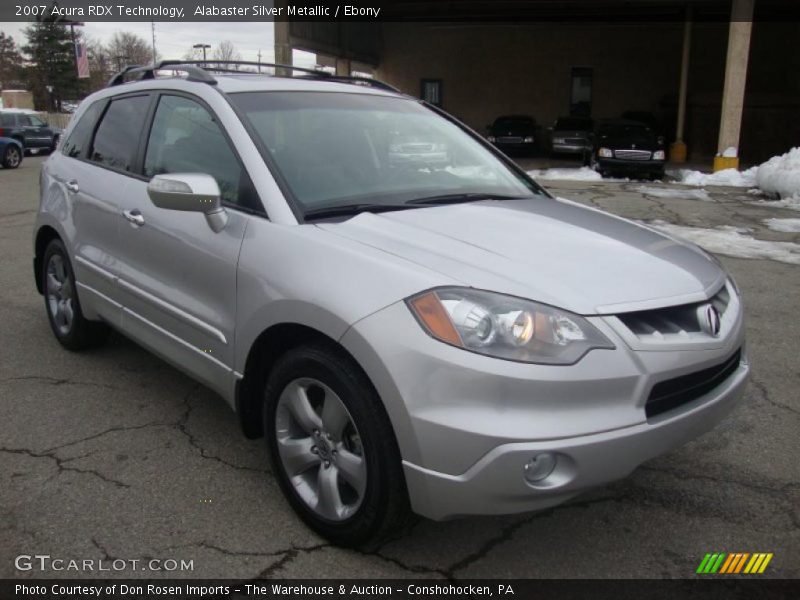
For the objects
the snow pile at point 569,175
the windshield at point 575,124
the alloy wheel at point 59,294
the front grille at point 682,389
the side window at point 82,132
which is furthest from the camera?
the windshield at point 575,124

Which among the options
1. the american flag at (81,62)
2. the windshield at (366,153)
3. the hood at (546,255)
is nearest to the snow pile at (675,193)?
the windshield at (366,153)

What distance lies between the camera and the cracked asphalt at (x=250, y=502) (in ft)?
8.18

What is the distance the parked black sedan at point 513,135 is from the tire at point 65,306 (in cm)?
2309

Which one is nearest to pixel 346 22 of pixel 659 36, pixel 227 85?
pixel 659 36

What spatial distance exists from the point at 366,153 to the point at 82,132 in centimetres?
224

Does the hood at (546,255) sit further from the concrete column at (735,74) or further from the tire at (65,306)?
the concrete column at (735,74)

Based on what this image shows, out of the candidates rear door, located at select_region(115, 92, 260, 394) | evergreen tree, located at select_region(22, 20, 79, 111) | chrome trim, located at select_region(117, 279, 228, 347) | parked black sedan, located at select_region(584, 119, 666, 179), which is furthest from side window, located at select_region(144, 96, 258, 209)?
evergreen tree, located at select_region(22, 20, 79, 111)

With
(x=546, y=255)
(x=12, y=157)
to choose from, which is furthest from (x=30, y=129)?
(x=546, y=255)

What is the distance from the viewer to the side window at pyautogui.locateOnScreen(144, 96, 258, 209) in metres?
2.91

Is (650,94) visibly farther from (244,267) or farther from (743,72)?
(244,267)

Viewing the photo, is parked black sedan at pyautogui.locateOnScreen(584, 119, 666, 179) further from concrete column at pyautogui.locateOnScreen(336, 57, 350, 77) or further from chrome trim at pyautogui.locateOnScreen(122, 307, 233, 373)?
chrome trim at pyautogui.locateOnScreen(122, 307, 233, 373)

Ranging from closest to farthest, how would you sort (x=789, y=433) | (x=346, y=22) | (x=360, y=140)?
(x=360, y=140)
(x=789, y=433)
(x=346, y=22)

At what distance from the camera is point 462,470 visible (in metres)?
2.07

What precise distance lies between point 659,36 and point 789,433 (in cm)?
3072
